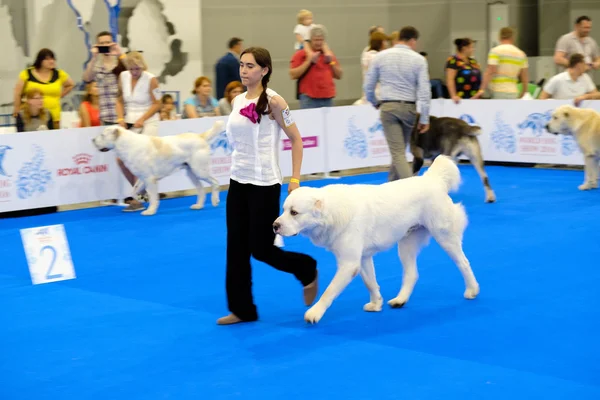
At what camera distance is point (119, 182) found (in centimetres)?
1109

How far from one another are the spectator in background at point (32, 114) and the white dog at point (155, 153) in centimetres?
86

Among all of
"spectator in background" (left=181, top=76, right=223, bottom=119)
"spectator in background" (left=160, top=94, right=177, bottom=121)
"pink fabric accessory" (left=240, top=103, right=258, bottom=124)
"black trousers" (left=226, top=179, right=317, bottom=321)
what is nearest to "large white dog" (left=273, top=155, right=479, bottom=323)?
"black trousers" (left=226, top=179, right=317, bottom=321)

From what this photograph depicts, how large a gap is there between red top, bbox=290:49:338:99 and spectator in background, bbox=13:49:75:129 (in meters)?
3.51

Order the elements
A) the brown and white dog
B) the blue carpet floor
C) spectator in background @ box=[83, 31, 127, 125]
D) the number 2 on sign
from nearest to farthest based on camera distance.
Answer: the blue carpet floor < the number 2 on sign < spectator in background @ box=[83, 31, 127, 125] < the brown and white dog

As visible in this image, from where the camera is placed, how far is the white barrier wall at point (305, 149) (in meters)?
10.3

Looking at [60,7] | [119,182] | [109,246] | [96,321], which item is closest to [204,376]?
[96,321]

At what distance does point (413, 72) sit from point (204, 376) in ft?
17.7

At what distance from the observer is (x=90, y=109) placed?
11.2m

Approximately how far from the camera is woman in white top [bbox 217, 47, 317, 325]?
5.43m

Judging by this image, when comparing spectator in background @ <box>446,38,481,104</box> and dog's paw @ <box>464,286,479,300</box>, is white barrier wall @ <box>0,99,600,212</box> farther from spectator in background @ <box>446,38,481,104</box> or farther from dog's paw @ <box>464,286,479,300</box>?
dog's paw @ <box>464,286,479,300</box>

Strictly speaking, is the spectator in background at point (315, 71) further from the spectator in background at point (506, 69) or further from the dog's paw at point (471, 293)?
the dog's paw at point (471, 293)

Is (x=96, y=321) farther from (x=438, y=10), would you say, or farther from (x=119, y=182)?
(x=438, y=10)

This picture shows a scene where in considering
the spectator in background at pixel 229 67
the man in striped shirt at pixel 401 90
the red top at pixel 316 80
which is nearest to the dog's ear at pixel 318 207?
the man in striped shirt at pixel 401 90

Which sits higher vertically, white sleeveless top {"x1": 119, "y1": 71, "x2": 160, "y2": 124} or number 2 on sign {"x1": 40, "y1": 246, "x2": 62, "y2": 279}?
white sleeveless top {"x1": 119, "y1": 71, "x2": 160, "y2": 124}
